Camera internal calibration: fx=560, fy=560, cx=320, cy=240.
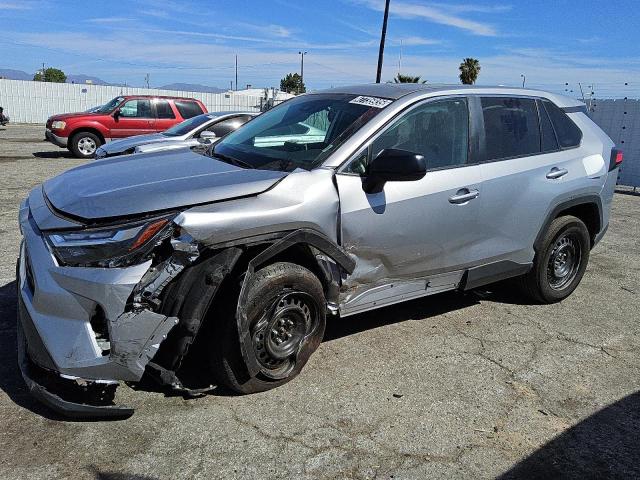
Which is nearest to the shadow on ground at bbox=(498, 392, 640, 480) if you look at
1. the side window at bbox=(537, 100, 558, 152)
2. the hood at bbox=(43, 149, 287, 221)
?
the hood at bbox=(43, 149, 287, 221)

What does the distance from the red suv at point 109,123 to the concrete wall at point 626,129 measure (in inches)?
415

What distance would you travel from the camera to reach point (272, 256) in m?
3.23

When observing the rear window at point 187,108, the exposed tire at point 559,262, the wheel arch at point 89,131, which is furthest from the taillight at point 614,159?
the wheel arch at point 89,131

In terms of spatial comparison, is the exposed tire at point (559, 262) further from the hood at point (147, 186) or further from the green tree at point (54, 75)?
the green tree at point (54, 75)

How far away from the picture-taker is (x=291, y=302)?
3424 millimetres

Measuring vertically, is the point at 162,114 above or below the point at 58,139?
above

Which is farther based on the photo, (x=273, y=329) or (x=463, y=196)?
(x=463, y=196)

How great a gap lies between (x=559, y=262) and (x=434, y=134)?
1987 mm

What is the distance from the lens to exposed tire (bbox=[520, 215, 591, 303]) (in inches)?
193

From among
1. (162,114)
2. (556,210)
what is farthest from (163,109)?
(556,210)

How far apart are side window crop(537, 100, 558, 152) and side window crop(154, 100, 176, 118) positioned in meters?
12.8

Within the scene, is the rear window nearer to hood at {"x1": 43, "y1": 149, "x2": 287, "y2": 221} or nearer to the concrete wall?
the concrete wall

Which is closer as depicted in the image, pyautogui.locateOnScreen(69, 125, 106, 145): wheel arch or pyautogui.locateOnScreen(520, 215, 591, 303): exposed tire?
pyautogui.locateOnScreen(520, 215, 591, 303): exposed tire

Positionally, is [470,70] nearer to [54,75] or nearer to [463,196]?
[463,196]
